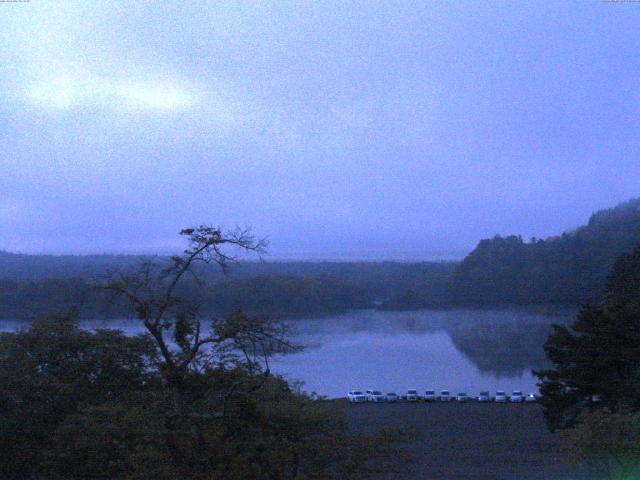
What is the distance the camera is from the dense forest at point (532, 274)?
36469mm

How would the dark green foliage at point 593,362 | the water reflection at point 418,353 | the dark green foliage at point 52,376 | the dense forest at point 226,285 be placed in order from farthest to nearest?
the water reflection at point 418,353
the dark green foliage at point 593,362
the dense forest at point 226,285
the dark green foliage at point 52,376

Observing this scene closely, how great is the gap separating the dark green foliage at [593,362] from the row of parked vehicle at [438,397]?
6686 mm

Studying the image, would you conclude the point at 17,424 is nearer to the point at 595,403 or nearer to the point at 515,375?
the point at 595,403

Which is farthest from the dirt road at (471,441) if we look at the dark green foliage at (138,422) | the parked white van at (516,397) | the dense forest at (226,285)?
the dense forest at (226,285)

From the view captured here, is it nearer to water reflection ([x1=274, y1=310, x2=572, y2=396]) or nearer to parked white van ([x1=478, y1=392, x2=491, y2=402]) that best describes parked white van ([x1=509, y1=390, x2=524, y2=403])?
parked white van ([x1=478, y1=392, x2=491, y2=402])

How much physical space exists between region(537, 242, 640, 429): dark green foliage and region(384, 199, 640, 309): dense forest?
2243 centimetres

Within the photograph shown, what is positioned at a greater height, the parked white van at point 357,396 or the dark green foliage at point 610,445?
the dark green foliage at point 610,445

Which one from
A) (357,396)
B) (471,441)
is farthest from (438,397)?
(471,441)

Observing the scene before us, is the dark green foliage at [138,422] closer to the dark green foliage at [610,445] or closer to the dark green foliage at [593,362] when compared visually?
the dark green foliage at [610,445]

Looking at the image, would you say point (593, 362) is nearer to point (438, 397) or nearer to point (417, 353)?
point (438, 397)

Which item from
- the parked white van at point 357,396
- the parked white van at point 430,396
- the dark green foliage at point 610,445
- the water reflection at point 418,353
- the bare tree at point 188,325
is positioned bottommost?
the parked white van at point 430,396

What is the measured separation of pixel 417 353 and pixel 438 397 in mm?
5809

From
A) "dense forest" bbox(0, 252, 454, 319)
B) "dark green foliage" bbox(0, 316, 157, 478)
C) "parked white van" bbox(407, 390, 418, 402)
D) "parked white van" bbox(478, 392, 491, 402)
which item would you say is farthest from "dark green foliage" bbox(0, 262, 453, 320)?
"parked white van" bbox(478, 392, 491, 402)

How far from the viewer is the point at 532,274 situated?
39.2 metres
